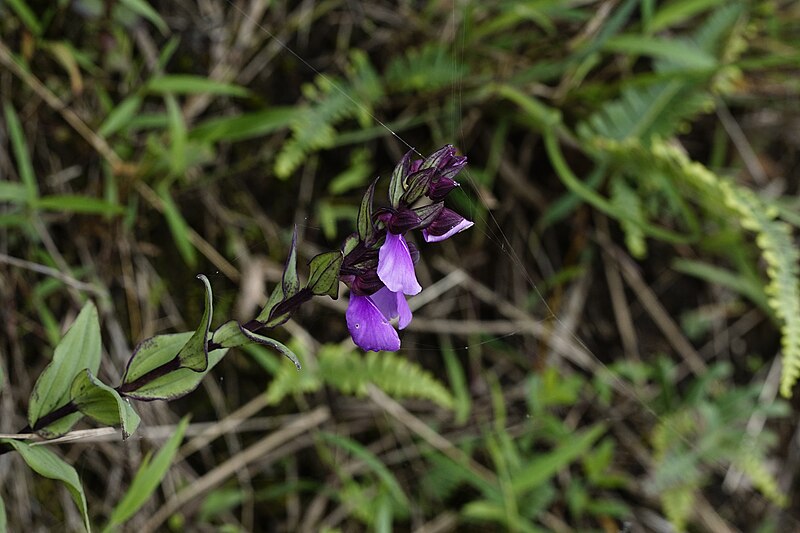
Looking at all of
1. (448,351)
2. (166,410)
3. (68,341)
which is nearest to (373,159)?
(448,351)

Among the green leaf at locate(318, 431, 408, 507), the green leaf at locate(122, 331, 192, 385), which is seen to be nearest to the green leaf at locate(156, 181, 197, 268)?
the green leaf at locate(318, 431, 408, 507)

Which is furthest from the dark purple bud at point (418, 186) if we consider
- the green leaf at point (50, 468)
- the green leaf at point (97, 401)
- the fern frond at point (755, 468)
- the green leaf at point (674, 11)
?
the fern frond at point (755, 468)

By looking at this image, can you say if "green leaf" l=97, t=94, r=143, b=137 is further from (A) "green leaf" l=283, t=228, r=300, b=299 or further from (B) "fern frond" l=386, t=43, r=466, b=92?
(A) "green leaf" l=283, t=228, r=300, b=299

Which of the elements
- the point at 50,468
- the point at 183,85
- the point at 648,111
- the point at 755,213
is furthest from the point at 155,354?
the point at 648,111

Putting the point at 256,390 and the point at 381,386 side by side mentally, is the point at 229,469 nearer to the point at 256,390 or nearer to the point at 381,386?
the point at 256,390

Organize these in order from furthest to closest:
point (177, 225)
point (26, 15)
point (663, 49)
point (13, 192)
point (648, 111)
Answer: point (648, 111)
point (663, 49)
point (177, 225)
point (26, 15)
point (13, 192)

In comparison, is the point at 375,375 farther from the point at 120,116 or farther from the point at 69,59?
the point at 69,59
